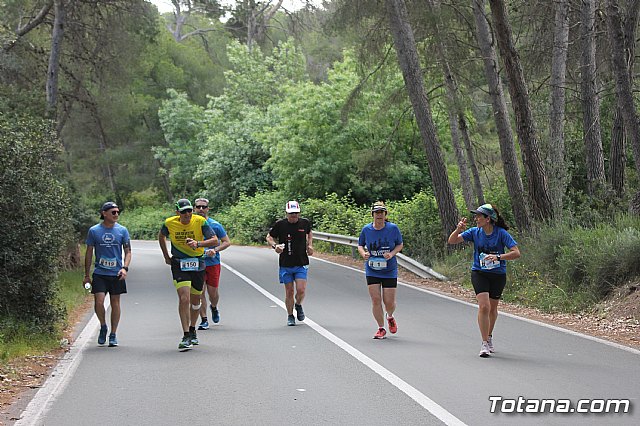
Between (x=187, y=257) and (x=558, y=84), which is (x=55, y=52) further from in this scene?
(x=187, y=257)

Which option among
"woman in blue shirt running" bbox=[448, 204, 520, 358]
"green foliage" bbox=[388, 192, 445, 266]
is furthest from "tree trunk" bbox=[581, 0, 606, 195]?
"woman in blue shirt running" bbox=[448, 204, 520, 358]

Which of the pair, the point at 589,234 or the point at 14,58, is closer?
the point at 589,234

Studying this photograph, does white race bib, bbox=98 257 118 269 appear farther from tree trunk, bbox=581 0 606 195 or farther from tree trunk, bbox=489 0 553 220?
tree trunk, bbox=581 0 606 195

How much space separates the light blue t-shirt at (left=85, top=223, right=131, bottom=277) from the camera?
12.0m

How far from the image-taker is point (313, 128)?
39594 mm

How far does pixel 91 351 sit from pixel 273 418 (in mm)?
4972

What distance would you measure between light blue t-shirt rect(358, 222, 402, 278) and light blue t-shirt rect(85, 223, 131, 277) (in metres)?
3.36

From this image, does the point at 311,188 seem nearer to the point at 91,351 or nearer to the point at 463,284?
the point at 463,284

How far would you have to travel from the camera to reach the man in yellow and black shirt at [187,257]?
444 inches

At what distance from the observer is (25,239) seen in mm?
12703

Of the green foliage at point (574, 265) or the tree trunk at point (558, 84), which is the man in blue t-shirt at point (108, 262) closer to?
the green foliage at point (574, 265)

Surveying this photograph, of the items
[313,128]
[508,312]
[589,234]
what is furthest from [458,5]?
[313,128]

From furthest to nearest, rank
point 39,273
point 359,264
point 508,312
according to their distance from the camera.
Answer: point 359,264, point 508,312, point 39,273

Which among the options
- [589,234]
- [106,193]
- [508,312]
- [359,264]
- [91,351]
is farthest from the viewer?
[106,193]
